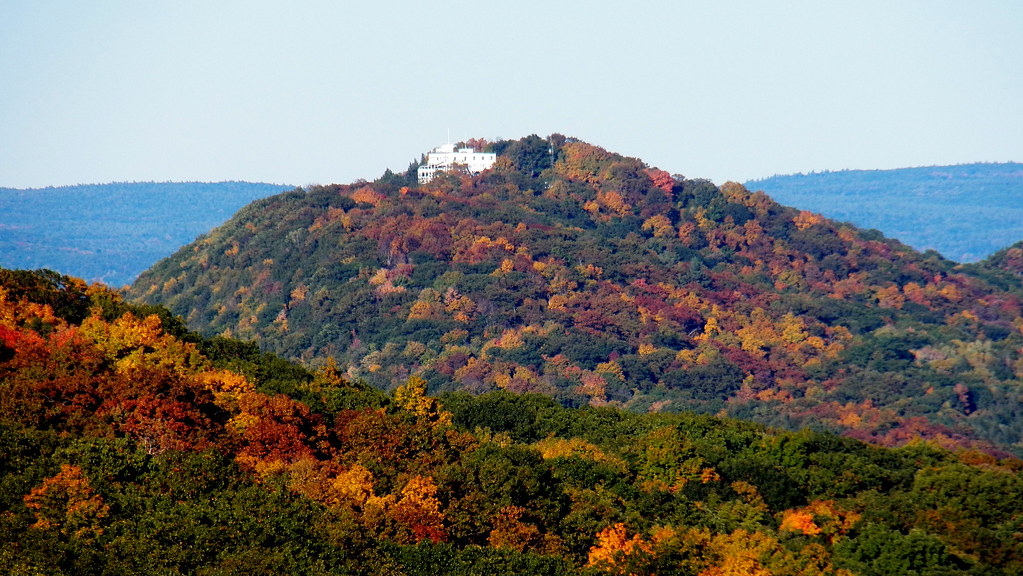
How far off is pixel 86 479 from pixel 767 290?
145698mm

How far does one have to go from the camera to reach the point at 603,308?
162 metres

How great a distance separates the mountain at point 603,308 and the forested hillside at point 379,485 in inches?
2449

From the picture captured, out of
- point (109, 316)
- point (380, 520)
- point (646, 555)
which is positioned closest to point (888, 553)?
point (646, 555)

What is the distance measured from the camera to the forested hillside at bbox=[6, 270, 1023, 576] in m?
41.8

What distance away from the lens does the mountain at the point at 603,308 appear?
460 feet

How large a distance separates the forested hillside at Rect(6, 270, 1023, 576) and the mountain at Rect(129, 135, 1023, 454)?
204 feet

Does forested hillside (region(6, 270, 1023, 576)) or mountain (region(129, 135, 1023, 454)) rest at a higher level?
forested hillside (region(6, 270, 1023, 576))

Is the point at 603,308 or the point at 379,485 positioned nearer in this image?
the point at 379,485

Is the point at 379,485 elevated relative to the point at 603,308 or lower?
elevated

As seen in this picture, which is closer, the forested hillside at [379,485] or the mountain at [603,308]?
the forested hillside at [379,485]

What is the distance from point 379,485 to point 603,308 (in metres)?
113

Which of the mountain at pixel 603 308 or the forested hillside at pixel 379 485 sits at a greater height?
the forested hillside at pixel 379 485

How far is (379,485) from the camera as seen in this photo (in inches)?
1983

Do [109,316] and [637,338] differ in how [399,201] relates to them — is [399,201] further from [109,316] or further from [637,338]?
[109,316]
